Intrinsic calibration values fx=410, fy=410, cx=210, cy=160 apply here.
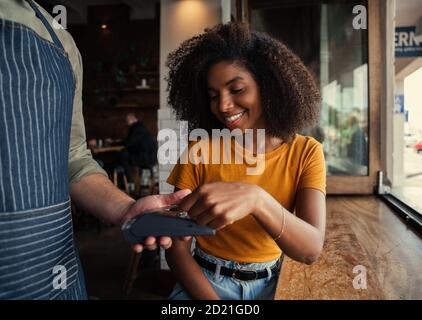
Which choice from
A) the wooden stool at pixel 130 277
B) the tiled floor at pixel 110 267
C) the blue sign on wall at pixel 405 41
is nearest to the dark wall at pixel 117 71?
the tiled floor at pixel 110 267

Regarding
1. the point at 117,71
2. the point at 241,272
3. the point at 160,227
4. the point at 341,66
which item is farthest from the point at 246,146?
the point at 117,71

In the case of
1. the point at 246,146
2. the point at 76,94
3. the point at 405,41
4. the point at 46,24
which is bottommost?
the point at 246,146

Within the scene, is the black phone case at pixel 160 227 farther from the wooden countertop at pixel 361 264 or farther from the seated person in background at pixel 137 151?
the seated person in background at pixel 137 151

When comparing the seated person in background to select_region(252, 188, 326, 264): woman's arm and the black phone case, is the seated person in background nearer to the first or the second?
select_region(252, 188, 326, 264): woman's arm

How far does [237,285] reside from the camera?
32.5 inches

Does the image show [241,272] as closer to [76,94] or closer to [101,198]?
[101,198]

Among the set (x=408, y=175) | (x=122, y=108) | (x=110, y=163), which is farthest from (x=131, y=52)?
(x=408, y=175)

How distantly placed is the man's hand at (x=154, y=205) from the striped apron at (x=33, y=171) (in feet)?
0.41

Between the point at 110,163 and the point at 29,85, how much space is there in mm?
4736

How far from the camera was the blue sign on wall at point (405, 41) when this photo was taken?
6.72ft

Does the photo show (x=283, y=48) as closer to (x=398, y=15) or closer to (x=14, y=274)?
(x=14, y=274)

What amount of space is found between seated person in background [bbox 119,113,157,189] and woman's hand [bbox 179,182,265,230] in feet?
14.1

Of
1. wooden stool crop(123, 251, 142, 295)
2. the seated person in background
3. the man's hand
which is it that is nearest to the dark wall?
the seated person in background

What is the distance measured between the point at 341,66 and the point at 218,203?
6.49 ft
